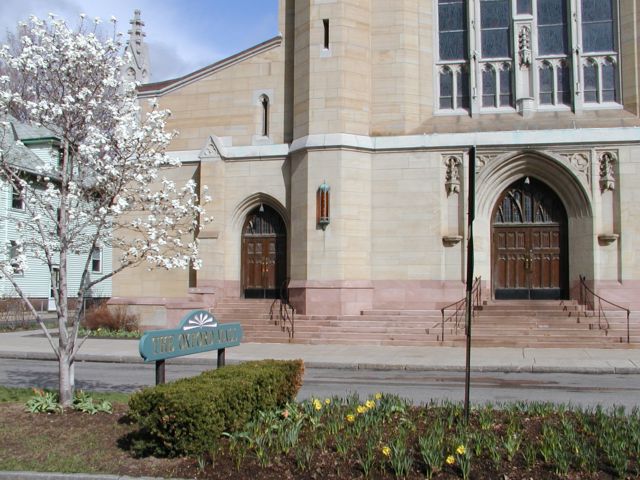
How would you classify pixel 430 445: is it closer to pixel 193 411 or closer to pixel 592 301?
pixel 193 411

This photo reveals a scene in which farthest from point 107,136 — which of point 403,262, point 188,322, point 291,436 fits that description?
point 403,262

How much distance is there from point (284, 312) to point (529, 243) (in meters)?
8.28

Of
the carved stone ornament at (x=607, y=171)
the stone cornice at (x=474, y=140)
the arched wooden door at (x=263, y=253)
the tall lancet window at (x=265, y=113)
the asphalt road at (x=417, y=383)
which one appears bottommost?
the asphalt road at (x=417, y=383)

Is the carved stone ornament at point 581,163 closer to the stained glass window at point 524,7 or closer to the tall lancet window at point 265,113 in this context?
the stained glass window at point 524,7

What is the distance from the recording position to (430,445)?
6.10m

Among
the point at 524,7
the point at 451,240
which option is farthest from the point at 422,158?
the point at 524,7

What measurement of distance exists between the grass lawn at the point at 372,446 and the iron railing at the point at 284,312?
41.3 ft

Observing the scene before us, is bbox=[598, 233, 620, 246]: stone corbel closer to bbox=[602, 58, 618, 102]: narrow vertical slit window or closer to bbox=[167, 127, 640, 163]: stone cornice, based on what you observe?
bbox=[167, 127, 640, 163]: stone cornice

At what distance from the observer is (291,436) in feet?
21.4

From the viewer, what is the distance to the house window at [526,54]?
74.4ft

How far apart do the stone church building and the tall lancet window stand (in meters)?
0.07

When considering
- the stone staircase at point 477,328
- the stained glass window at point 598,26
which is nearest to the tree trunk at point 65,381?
the stone staircase at point 477,328

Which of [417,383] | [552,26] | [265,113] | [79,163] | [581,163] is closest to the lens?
[79,163]

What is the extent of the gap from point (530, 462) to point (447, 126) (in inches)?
704
